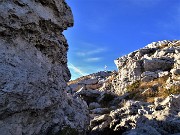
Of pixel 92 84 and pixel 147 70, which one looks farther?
pixel 92 84

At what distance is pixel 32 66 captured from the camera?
11.7 meters

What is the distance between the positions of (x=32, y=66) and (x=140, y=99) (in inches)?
753

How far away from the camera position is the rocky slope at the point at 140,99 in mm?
16375

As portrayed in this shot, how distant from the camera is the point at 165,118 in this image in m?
16.2

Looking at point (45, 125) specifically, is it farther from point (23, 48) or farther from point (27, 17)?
point (27, 17)

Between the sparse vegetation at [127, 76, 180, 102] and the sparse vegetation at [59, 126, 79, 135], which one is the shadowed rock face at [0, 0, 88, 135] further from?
the sparse vegetation at [127, 76, 180, 102]

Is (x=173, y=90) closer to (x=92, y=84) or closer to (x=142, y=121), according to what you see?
(x=142, y=121)

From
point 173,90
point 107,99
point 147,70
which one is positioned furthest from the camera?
point 147,70

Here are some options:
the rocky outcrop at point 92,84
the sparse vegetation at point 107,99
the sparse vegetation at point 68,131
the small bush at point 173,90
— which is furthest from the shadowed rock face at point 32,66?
the rocky outcrop at point 92,84

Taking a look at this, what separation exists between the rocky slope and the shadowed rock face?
410cm

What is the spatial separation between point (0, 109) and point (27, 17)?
13.3 ft

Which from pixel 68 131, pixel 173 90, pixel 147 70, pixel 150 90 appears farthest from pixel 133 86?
pixel 68 131

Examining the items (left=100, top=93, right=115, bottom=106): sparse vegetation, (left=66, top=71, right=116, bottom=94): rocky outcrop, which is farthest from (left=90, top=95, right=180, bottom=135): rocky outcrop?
(left=66, top=71, right=116, bottom=94): rocky outcrop

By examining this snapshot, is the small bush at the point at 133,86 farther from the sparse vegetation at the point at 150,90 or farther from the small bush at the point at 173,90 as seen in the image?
the small bush at the point at 173,90
